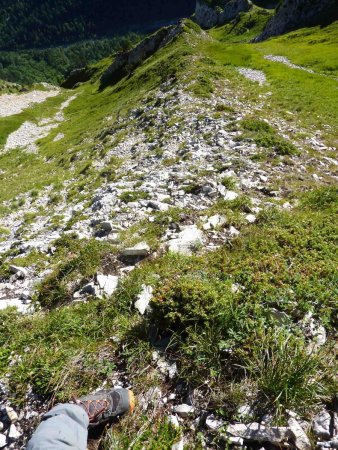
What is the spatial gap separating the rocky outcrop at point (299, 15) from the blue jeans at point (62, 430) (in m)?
108

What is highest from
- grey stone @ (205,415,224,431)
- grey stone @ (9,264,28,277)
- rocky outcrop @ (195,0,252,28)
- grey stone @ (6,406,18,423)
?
rocky outcrop @ (195,0,252,28)

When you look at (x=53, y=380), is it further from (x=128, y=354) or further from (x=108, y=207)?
(x=108, y=207)

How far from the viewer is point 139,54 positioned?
70000 millimetres

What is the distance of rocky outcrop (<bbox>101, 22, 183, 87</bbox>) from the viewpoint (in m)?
64.4

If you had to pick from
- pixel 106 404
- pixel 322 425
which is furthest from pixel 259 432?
pixel 106 404

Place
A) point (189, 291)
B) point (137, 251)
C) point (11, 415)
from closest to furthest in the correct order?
1. point (11, 415)
2. point (189, 291)
3. point (137, 251)

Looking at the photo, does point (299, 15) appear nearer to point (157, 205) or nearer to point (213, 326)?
point (157, 205)

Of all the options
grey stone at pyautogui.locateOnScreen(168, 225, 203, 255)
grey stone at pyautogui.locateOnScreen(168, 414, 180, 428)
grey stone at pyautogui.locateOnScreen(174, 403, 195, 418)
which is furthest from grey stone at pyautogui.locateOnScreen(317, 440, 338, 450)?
grey stone at pyautogui.locateOnScreen(168, 225, 203, 255)

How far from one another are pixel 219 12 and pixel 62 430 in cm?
19607

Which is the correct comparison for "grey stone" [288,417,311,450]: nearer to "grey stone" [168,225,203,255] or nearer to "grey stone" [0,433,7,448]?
"grey stone" [0,433,7,448]

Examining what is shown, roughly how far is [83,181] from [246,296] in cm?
1617

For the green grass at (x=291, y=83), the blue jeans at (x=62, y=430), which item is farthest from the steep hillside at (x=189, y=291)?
the green grass at (x=291, y=83)

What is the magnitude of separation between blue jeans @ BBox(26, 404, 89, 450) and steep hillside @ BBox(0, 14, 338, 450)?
1.83 ft

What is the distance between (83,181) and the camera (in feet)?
68.5
